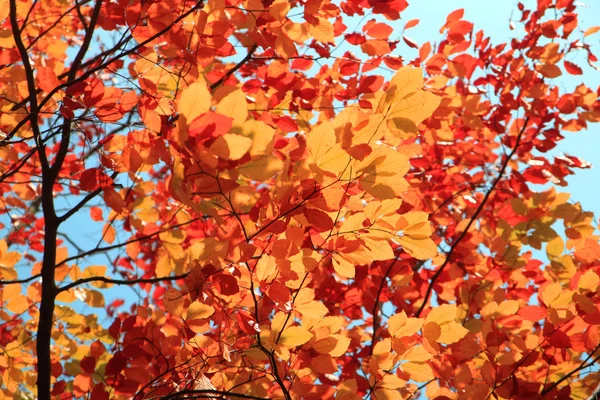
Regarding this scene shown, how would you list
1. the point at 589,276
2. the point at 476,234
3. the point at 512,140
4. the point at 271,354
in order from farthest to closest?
the point at 512,140
the point at 476,234
the point at 589,276
the point at 271,354

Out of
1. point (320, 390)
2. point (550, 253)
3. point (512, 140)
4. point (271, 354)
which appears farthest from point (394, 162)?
point (512, 140)

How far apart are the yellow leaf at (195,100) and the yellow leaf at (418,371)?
1.05 meters

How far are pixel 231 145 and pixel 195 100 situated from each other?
0.33ft

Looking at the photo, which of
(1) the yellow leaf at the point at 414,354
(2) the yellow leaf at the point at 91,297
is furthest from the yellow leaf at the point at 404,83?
(2) the yellow leaf at the point at 91,297

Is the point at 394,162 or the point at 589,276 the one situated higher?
the point at 394,162

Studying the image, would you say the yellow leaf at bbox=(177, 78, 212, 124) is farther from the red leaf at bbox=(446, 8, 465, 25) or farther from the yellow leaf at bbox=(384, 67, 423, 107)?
the red leaf at bbox=(446, 8, 465, 25)

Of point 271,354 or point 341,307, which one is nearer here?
point 271,354

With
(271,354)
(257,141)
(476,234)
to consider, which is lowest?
(271,354)

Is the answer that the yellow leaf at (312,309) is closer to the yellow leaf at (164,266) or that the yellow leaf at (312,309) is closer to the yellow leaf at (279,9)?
the yellow leaf at (279,9)

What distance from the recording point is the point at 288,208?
1236 mm

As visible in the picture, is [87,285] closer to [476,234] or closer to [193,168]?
[193,168]

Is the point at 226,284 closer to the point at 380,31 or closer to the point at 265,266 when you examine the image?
the point at 265,266

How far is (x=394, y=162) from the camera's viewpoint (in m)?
1.15

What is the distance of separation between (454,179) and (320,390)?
6.71ft
